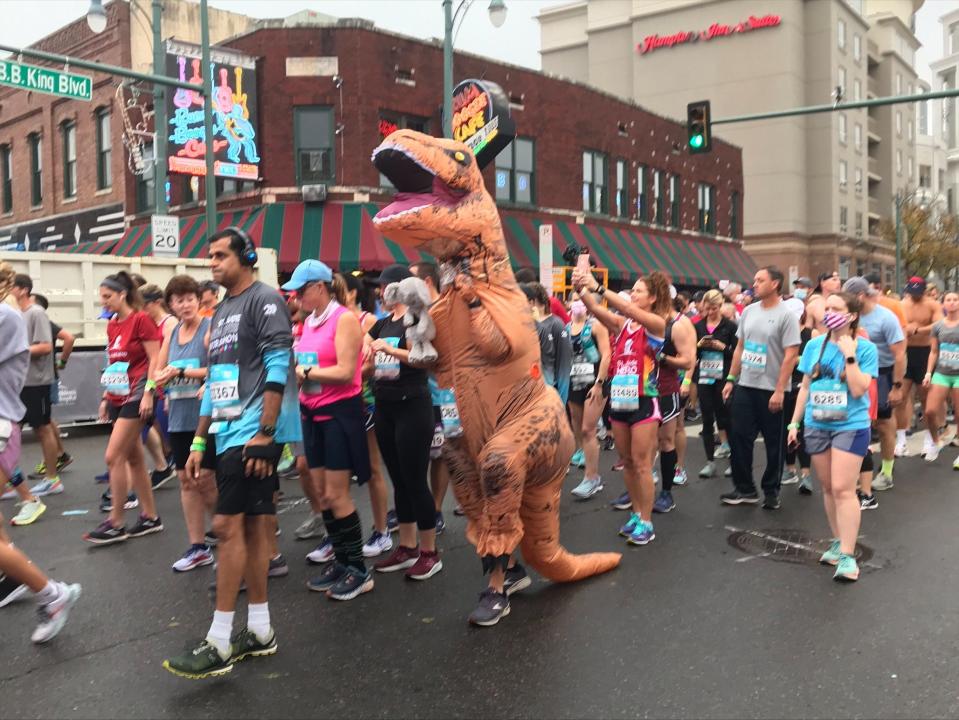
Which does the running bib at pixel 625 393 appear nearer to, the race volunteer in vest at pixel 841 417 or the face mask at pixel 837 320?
the race volunteer in vest at pixel 841 417

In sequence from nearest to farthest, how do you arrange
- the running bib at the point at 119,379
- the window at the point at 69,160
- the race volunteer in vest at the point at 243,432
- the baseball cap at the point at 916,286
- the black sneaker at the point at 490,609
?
the race volunteer in vest at the point at 243,432, the black sneaker at the point at 490,609, the running bib at the point at 119,379, the baseball cap at the point at 916,286, the window at the point at 69,160

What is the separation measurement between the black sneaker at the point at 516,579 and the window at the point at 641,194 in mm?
25176

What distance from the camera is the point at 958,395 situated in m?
8.34

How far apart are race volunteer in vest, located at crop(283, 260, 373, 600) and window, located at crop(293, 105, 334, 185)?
15.9 metres

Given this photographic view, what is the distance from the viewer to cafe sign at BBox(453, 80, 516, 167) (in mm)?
4531

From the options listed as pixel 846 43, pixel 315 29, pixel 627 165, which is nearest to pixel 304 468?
pixel 315 29

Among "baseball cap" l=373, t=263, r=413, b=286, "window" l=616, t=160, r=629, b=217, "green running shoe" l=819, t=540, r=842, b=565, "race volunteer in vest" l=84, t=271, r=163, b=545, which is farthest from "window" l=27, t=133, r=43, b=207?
"green running shoe" l=819, t=540, r=842, b=565

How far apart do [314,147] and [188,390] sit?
613 inches

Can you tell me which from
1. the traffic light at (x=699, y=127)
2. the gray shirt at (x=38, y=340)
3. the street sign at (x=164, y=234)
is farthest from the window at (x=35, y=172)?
the gray shirt at (x=38, y=340)

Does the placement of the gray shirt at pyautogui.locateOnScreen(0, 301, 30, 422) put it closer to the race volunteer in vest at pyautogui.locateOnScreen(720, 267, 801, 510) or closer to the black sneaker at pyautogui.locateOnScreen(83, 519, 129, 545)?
the black sneaker at pyautogui.locateOnScreen(83, 519, 129, 545)

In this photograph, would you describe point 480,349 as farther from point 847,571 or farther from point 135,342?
point 135,342

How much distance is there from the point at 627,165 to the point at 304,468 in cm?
2457

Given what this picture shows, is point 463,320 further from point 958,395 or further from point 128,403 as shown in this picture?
point 958,395

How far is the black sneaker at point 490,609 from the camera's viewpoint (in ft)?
14.1
